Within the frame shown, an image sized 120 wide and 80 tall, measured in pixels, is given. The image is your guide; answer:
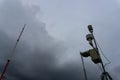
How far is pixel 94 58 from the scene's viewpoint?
1609cm

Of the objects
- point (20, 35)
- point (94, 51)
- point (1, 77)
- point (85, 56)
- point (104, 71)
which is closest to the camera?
point (104, 71)

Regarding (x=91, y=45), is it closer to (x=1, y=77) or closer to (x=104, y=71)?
(x=104, y=71)

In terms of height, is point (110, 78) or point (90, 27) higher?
point (90, 27)

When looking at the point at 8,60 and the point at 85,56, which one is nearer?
the point at 85,56

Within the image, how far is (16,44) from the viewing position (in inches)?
1029

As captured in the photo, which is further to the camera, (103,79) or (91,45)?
(91,45)

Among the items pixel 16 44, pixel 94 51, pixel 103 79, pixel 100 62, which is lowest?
pixel 103 79

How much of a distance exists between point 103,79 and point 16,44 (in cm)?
1530

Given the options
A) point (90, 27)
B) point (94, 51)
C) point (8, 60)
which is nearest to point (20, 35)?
point (8, 60)

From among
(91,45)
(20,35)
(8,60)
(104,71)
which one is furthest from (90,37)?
(20,35)

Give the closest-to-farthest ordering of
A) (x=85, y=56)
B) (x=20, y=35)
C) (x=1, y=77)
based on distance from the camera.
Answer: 1. (x=85, y=56)
2. (x=1, y=77)
3. (x=20, y=35)

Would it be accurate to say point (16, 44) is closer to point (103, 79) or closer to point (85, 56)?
point (85, 56)

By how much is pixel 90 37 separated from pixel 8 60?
1308 cm

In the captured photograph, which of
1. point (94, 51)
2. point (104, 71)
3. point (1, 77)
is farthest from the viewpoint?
point (1, 77)
